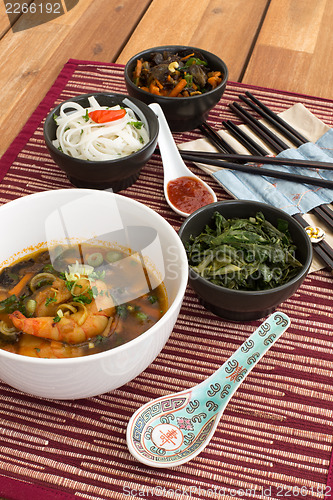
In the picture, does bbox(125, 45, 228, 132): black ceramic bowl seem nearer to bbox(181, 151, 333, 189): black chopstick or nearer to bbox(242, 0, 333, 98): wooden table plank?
bbox(181, 151, 333, 189): black chopstick

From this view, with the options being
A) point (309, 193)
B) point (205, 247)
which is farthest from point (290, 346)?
point (309, 193)

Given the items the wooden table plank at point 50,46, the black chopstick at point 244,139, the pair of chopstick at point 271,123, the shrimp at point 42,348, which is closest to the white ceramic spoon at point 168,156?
the black chopstick at point 244,139

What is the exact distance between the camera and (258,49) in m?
2.70

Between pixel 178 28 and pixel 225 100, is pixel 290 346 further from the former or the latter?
pixel 178 28

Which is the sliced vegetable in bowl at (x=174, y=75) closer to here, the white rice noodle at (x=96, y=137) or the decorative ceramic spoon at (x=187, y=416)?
the white rice noodle at (x=96, y=137)

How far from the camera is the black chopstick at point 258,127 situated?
2087 mm

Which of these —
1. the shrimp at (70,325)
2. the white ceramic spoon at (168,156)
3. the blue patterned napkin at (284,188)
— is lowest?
the blue patterned napkin at (284,188)

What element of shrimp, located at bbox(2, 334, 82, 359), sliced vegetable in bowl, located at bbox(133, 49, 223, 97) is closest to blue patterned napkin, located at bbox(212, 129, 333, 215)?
sliced vegetable in bowl, located at bbox(133, 49, 223, 97)

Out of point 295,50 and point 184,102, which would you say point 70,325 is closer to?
point 184,102

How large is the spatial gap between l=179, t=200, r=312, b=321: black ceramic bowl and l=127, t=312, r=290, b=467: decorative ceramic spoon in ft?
0.31

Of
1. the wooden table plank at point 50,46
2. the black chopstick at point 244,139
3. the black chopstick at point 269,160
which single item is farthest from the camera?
the wooden table plank at point 50,46

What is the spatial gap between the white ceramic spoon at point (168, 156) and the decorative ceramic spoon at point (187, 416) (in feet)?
2.30

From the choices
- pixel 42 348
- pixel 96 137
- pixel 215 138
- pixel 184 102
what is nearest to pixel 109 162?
pixel 96 137

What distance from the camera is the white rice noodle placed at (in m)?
1.79
